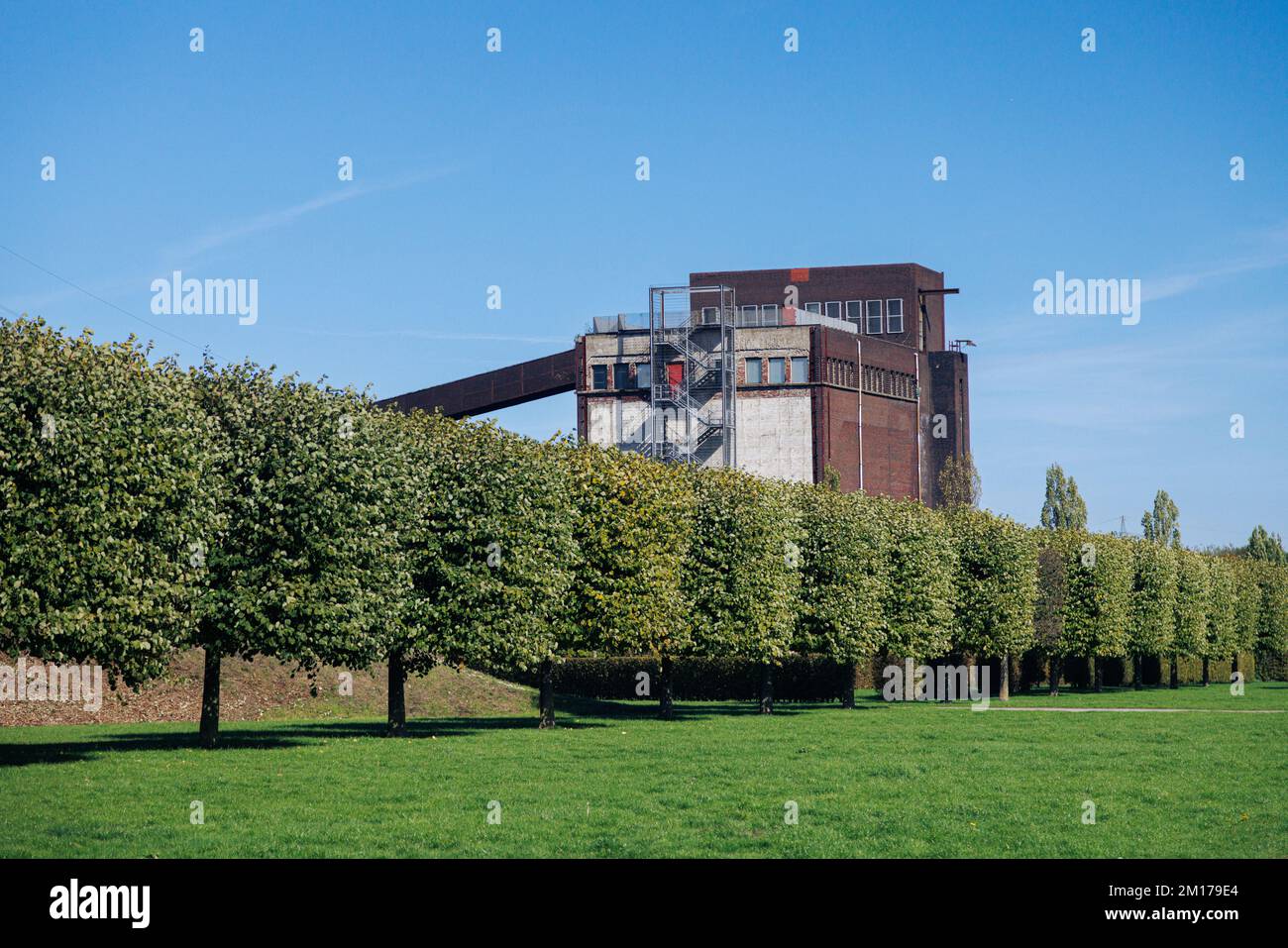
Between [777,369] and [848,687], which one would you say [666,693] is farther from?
[777,369]

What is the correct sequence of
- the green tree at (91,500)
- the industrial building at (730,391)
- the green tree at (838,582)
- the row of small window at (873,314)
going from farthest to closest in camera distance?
the row of small window at (873,314)
the industrial building at (730,391)
the green tree at (838,582)
the green tree at (91,500)

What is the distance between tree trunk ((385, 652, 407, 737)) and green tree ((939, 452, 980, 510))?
98.5 m

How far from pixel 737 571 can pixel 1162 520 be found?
144198 mm

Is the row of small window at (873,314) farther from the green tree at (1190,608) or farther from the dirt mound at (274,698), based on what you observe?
the dirt mound at (274,698)

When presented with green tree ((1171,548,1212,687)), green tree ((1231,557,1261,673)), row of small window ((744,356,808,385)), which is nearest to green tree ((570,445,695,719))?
green tree ((1171,548,1212,687))

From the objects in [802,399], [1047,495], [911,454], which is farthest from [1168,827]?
[1047,495]

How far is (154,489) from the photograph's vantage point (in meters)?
33.0

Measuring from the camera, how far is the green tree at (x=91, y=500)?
30.9 meters

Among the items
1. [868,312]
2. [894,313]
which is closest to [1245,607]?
[894,313]

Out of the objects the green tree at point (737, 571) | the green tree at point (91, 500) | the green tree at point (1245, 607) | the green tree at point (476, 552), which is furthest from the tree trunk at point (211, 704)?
the green tree at point (1245, 607)

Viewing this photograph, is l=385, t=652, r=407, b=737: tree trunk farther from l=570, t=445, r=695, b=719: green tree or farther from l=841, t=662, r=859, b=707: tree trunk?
l=841, t=662, r=859, b=707: tree trunk

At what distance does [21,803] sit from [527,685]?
167 ft

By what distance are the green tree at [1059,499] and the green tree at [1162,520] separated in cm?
1700
